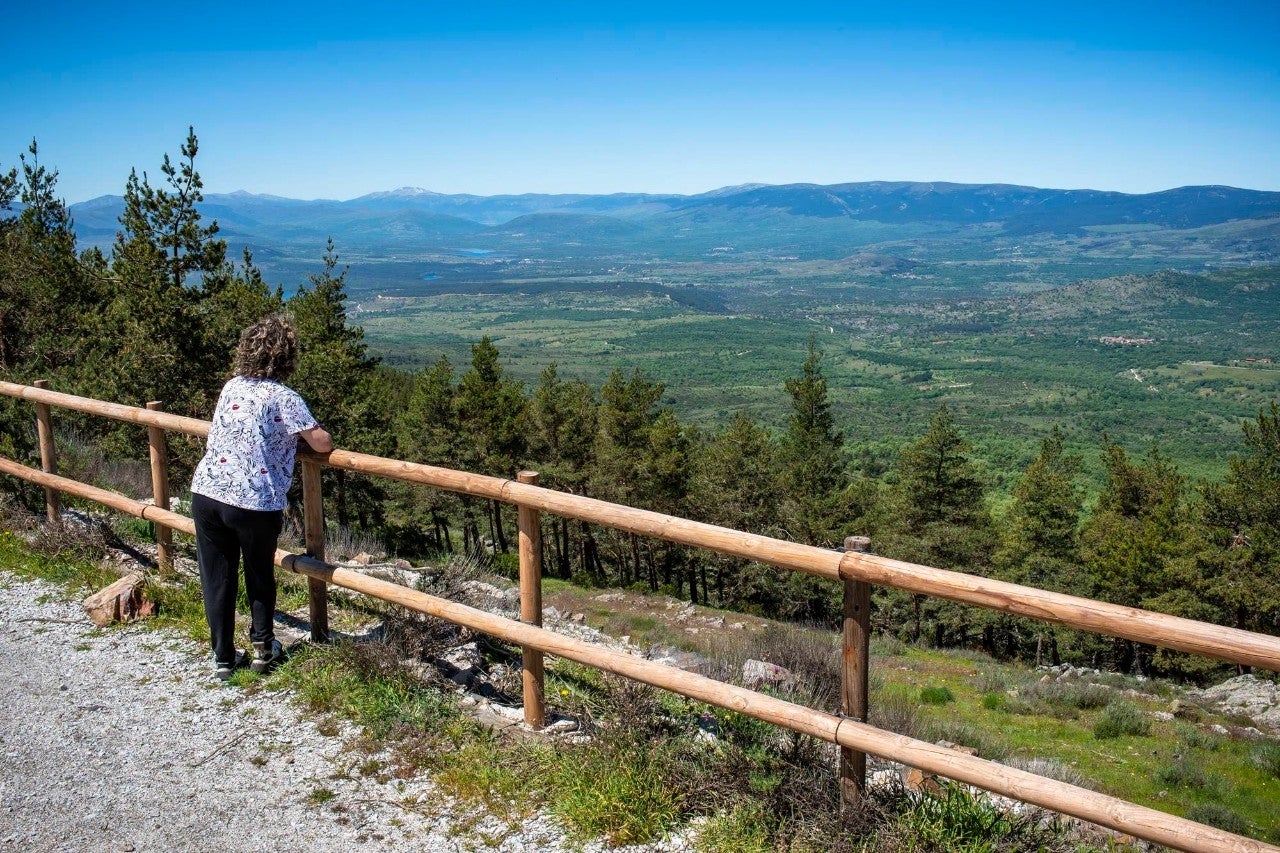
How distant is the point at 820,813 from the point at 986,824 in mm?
649

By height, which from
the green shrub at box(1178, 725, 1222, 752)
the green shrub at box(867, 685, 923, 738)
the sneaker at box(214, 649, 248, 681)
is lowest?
the green shrub at box(1178, 725, 1222, 752)

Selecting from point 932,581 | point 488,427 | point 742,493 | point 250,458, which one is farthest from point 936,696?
point 488,427

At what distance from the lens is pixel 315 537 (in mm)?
5090

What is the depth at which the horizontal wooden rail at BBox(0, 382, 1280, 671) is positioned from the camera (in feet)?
8.66

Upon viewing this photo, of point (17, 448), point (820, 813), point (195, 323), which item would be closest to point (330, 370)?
point (195, 323)

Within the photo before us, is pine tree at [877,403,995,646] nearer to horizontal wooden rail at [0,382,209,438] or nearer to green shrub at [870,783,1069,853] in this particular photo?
horizontal wooden rail at [0,382,209,438]

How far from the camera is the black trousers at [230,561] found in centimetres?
458

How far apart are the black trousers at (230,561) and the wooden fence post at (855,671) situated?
10.2 feet

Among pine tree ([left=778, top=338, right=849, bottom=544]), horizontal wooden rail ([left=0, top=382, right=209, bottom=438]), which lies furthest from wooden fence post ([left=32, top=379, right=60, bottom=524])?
pine tree ([left=778, top=338, right=849, bottom=544])

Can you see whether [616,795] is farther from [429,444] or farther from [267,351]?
[429,444]

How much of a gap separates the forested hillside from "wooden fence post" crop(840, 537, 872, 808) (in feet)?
60.6

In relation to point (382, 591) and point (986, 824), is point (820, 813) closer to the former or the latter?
point (986, 824)

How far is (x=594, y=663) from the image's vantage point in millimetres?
3941

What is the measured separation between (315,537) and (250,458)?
2.60 feet
